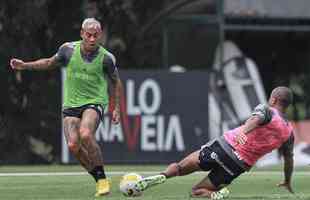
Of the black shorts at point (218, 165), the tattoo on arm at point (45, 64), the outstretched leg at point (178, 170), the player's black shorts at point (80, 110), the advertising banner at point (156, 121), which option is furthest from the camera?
the advertising banner at point (156, 121)

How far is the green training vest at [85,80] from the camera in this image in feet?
46.6

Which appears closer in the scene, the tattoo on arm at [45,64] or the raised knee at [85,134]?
the raised knee at [85,134]

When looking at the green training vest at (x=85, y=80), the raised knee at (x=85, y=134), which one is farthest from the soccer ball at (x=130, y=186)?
the green training vest at (x=85, y=80)

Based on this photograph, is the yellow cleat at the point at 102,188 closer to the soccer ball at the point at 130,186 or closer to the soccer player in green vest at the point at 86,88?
the soccer player in green vest at the point at 86,88

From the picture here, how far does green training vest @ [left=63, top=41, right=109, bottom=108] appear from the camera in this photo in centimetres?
1420

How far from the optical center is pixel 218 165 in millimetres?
13352

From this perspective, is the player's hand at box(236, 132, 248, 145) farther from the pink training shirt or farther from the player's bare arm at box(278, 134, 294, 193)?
the player's bare arm at box(278, 134, 294, 193)

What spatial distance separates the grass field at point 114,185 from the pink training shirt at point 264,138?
59 cm

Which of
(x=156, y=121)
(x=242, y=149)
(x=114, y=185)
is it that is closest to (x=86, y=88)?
(x=114, y=185)

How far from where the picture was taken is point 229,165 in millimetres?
13258

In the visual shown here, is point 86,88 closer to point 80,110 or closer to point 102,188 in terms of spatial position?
point 80,110

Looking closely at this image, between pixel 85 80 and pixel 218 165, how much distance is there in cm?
209

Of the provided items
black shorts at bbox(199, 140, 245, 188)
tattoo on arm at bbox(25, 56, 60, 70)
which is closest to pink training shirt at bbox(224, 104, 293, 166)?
black shorts at bbox(199, 140, 245, 188)

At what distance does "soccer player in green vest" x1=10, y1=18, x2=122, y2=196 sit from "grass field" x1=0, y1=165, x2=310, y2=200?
492 mm
